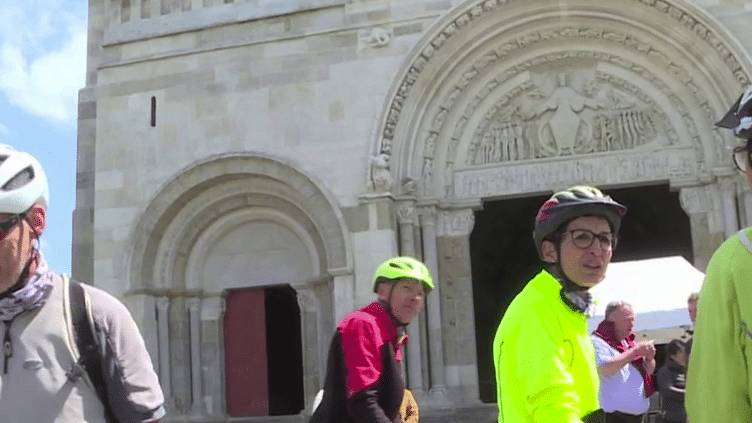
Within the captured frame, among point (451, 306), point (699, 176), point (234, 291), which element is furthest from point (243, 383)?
point (699, 176)

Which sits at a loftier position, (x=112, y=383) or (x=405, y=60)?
(x=405, y=60)

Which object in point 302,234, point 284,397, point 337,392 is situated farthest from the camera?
point 284,397

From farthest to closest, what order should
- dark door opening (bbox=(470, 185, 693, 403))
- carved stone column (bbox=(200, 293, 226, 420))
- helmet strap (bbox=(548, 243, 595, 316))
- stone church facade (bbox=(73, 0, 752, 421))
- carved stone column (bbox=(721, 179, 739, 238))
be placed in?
dark door opening (bbox=(470, 185, 693, 403)), carved stone column (bbox=(200, 293, 226, 420)), stone church facade (bbox=(73, 0, 752, 421)), carved stone column (bbox=(721, 179, 739, 238)), helmet strap (bbox=(548, 243, 595, 316))

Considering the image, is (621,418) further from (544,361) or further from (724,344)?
(724,344)

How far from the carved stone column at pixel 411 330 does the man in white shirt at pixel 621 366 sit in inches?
241

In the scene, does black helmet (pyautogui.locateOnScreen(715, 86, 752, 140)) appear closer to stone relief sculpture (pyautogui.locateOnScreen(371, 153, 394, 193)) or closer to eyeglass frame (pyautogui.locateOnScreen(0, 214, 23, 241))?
eyeglass frame (pyautogui.locateOnScreen(0, 214, 23, 241))

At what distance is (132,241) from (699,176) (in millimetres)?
7446

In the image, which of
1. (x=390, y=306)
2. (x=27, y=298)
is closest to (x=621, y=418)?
(x=390, y=306)

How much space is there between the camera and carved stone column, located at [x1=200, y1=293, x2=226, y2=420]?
12.9 m

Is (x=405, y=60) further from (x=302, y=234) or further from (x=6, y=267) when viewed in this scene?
(x=6, y=267)

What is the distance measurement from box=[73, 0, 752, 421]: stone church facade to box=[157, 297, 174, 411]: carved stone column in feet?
0.11

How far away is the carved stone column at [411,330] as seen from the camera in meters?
11.6

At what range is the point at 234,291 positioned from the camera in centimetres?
1332

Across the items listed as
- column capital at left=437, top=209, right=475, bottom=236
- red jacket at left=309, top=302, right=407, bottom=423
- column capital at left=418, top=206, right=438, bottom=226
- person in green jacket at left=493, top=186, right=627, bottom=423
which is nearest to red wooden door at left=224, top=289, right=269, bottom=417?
column capital at left=418, top=206, right=438, bottom=226
